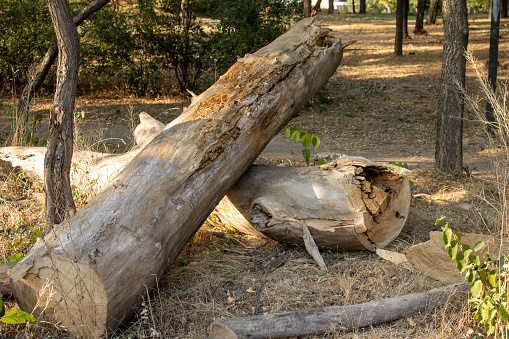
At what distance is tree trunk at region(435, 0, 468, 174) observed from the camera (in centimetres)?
548

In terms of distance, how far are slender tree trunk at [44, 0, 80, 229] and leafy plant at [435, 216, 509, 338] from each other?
3007mm

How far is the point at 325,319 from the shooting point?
9.20 feet

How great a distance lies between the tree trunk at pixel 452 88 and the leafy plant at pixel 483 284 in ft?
10.9

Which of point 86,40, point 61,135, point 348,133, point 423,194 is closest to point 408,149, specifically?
point 348,133

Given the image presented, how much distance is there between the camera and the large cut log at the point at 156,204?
107 inches

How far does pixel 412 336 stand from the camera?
2762 mm

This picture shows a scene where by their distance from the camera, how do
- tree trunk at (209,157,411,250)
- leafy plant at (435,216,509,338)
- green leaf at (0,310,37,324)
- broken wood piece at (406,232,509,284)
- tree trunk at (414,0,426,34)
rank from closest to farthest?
green leaf at (0,310,37,324), leafy plant at (435,216,509,338), broken wood piece at (406,232,509,284), tree trunk at (209,157,411,250), tree trunk at (414,0,426,34)

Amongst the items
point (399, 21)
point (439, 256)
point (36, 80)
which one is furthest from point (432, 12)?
point (439, 256)

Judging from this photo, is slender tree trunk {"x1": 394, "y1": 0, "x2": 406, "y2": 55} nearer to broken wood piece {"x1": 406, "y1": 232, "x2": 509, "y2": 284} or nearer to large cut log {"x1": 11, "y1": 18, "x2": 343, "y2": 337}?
large cut log {"x1": 11, "y1": 18, "x2": 343, "y2": 337}

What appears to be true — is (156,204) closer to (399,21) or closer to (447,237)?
(447,237)

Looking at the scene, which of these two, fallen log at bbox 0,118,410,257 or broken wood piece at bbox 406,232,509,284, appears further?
fallen log at bbox 0,118,410,257

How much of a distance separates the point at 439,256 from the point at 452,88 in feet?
10.2

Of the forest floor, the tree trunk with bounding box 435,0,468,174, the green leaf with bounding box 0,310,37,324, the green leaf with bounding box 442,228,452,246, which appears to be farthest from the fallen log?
the tree trunk with bounding box 435,0,468,174

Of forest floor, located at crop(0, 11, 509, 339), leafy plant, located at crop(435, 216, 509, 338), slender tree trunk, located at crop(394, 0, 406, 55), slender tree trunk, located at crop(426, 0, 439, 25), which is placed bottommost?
forest floor, located at crop(0, 11, 509, 339)
